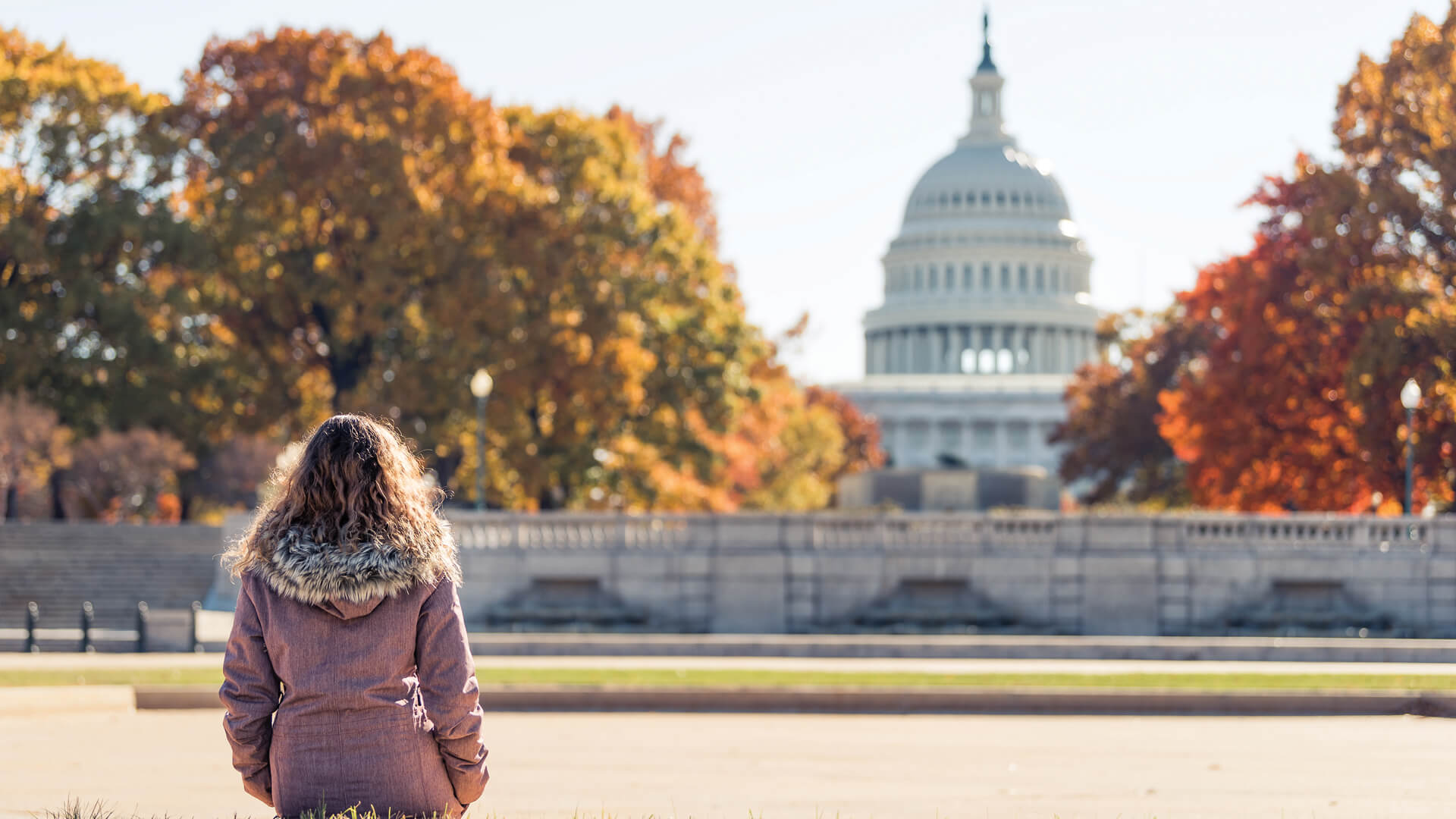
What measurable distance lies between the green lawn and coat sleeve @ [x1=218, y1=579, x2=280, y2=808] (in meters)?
13.3

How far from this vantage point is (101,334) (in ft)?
151

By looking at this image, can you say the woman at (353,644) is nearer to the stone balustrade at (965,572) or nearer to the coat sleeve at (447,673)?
the coat sleeve at (447,673)

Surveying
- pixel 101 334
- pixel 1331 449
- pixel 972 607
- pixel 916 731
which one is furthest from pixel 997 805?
pixel 101 334

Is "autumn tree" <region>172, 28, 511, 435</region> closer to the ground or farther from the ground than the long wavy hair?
farther from the ground

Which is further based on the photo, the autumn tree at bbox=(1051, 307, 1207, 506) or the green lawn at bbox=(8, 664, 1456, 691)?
the autumn tree at bbox=(1051, 307, 1207, 506)

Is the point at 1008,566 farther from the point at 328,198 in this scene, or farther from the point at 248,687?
the point at 248,687

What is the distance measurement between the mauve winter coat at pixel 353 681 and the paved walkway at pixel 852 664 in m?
16.1

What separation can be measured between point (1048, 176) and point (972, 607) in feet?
477

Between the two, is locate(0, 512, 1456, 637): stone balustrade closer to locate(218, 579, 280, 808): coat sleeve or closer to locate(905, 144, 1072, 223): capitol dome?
locate(218, 579, 280, 808): coat sleeve

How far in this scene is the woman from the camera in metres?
5.99

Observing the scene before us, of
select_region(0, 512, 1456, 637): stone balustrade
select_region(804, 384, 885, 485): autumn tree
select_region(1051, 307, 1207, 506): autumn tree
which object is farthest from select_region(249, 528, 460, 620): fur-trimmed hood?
select_region(804, 384, 885, 485): autumn tree

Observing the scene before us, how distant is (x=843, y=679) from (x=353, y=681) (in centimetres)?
1497

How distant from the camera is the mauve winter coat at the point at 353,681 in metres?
5.98

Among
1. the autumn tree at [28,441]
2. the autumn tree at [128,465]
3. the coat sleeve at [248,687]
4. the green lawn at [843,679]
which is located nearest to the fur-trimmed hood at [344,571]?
the coat sleeve at [248,687]
